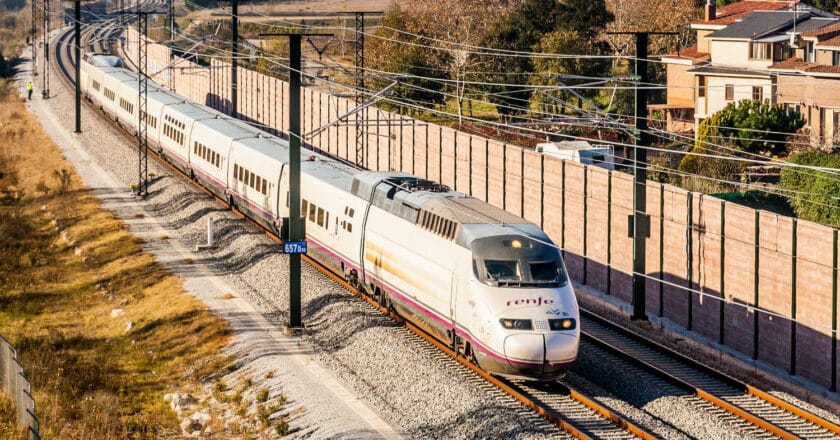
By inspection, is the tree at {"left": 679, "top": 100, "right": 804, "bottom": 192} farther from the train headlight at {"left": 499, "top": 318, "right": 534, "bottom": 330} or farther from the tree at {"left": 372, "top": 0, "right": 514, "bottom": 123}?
the train headlight at {"left": 499, "top": 318, "right": 534, "bottom": 330}

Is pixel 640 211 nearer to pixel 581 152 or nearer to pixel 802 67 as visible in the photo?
pixel 581 152

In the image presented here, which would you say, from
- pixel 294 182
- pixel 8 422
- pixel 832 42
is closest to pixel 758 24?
pixel 832 42

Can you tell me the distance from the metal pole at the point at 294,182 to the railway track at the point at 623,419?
307 centimetres

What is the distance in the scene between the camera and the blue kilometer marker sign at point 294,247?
3250 cm

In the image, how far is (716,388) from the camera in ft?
90.3

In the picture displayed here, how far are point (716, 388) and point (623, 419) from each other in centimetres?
438

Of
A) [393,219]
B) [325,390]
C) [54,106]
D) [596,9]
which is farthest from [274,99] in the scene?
[325,390]

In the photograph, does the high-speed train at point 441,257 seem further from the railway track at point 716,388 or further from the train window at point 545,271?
the railway track at point 716,388

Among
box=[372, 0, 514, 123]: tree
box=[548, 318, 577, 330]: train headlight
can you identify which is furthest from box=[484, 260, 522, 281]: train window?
box=[372, 0, 514, 123]: tree

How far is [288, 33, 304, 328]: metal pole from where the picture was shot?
3238 centimetres

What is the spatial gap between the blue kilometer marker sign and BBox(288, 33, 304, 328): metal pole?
0.18 metres

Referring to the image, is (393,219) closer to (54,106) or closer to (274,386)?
(274,386)

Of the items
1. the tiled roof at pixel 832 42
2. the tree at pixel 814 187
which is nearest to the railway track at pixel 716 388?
the tree at pixel 814 187

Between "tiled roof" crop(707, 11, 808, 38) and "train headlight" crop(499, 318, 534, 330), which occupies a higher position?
"tiled roof" crop(707, 11, 808, 38)
